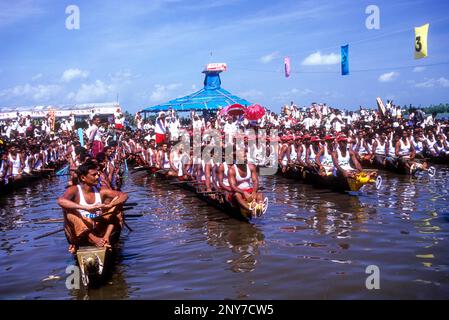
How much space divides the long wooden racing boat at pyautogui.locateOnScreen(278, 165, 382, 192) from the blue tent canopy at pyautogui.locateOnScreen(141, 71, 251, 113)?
12236 mm

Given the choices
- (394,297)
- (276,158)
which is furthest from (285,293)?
(276,158)

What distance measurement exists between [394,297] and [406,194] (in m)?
8.07

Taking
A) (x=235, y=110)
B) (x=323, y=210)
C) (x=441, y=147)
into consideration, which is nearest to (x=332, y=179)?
(x=323, y=210)

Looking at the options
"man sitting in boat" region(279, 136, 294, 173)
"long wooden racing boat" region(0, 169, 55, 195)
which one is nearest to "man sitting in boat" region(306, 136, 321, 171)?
"man sitting in boat" region(279, 136, 294, 173)

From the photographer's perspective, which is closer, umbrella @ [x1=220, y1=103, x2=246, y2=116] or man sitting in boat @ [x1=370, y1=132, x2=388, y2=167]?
man sitting in boat @ [x1=370, y1=132, x2=388, y2=167]

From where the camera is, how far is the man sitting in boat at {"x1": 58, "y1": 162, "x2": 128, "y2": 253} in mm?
7152

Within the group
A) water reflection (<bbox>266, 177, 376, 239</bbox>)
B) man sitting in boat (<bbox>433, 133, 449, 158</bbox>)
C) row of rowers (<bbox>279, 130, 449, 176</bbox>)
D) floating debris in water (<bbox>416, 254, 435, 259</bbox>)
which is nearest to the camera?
floating debris in water (<bbox>416, 254, 435, 259</bbox>)

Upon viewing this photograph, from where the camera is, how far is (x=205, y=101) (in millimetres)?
31719

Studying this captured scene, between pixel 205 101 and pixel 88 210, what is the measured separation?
25085mm

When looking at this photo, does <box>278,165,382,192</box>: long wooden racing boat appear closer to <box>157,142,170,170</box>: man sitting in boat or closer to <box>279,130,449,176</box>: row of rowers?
<box>279,130,449,176</box>: row of rowers

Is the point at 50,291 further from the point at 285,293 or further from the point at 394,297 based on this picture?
the point at 394,297

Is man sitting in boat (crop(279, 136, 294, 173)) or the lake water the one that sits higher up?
man sitting in boat (crop(279, 136, 294, 173))

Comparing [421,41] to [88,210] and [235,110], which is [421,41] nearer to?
[235,110]

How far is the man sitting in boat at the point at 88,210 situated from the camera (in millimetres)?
7152
